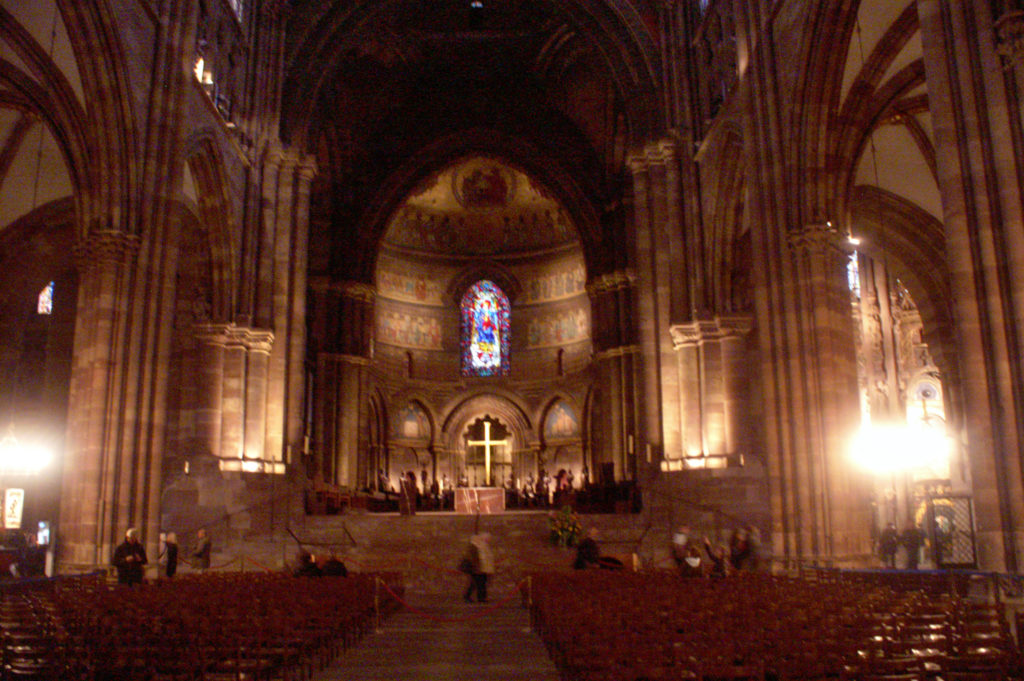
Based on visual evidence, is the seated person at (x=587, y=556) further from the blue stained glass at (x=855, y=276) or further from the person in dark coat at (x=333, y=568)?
the blue stained glass at (x=855, y=276)

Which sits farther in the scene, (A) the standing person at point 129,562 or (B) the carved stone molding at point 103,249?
(B) the carved stone molding at point 103,249

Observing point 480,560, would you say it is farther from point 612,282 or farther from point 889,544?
point 612,282

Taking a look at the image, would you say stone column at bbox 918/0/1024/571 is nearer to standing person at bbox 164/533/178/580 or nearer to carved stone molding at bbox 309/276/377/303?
standing person at bbox 164/533/178/580

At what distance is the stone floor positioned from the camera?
9555 millimetres

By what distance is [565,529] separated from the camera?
909 inches

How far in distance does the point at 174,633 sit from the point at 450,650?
4352mm

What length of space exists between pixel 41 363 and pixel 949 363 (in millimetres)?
27680

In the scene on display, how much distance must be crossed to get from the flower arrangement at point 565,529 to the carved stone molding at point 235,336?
33.3 feet

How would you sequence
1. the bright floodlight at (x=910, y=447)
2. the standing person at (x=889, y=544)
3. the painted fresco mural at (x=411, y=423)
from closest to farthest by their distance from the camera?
the standing person at (x=889, y=544)
the bright floodlight at (x=910, y=447)
the painted fresco mural at (x=411, y=423)

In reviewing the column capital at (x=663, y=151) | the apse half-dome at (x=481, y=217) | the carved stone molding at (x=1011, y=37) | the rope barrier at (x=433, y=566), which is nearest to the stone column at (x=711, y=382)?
the column capital at (x=663, y=151)

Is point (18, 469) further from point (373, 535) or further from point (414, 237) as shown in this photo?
point (414, 237)

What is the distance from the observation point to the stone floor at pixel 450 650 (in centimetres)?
955

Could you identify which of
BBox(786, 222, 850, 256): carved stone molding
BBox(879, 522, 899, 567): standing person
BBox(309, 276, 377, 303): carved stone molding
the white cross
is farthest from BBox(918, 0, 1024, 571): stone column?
the white cross

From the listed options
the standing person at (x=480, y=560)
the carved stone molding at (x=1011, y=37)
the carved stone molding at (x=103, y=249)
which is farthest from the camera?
the carved stone molding at (x=103, y=249)
